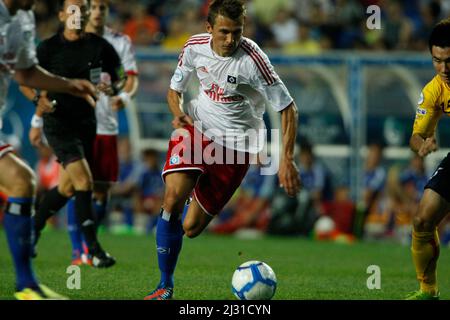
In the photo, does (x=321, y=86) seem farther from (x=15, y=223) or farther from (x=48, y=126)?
(x=15, y=223)

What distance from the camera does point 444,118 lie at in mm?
15359

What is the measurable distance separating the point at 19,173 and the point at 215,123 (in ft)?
6.69

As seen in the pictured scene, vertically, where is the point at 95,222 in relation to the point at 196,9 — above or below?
below

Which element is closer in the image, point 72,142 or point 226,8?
point 226,8

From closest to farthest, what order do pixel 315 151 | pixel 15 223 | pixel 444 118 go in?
pixel 15 223 → pixel 444 118 → pixel 315 151

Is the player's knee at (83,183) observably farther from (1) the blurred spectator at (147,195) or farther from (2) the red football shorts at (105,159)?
(1) the blurred spectator at (147,195)

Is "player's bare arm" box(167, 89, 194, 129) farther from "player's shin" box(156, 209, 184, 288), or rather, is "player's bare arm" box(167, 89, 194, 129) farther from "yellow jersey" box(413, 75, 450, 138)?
"yellow jersey" box(413, 75, 450, 138)

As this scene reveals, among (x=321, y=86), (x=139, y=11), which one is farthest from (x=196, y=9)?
(x=321, y=86)

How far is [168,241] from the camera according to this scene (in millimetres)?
7855

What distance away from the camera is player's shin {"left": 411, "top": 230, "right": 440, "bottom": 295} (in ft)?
26.4

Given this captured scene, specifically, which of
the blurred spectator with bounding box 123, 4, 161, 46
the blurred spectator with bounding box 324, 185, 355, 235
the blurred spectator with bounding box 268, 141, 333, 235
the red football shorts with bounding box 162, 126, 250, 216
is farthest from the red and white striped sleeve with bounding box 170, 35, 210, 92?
the blurred spectator with bounding box 123, 4, 161, 46

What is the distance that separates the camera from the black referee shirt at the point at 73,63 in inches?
406

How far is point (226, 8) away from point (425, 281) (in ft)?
9.28

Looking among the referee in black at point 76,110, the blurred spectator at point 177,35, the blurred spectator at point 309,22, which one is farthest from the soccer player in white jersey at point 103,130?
the blurred spectator at point 177,35
